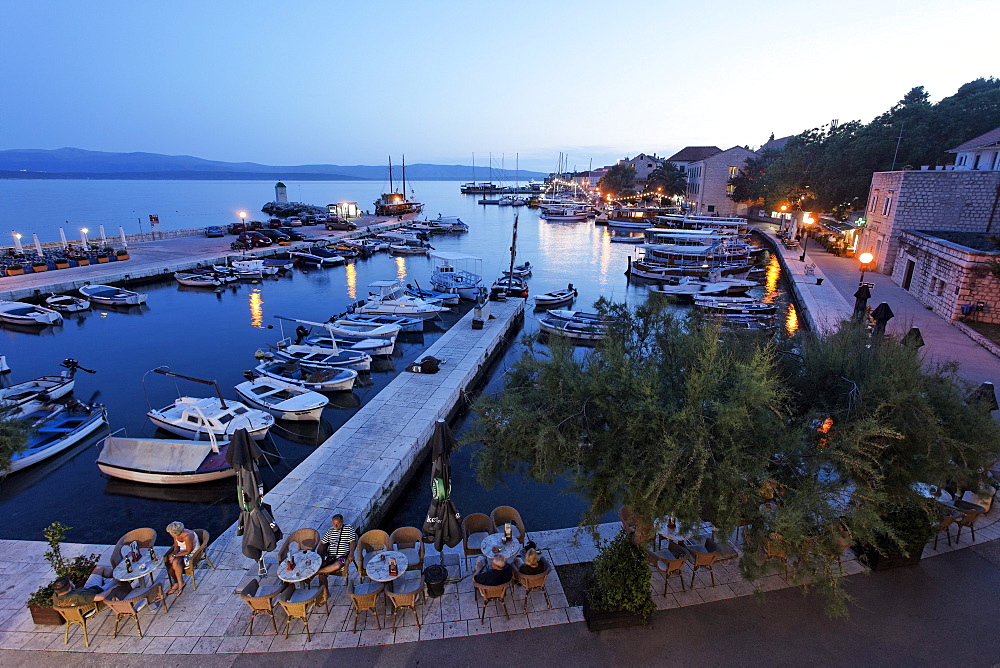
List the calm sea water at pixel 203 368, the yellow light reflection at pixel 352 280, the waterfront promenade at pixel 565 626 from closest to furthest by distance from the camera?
the waterfront promenade at pixel 565 626 < the calm sea water at pixel 203 368 < the yellow light reflection at pixel 352 280

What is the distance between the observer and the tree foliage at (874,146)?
4347 cm

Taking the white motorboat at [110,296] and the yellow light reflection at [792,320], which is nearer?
the yellow light reflection at [792,320]

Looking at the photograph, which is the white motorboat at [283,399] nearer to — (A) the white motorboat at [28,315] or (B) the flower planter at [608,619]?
(B) the flower planter at [608,619]

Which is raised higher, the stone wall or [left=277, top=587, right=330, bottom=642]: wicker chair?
the stone wall

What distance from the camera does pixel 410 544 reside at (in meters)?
8.30

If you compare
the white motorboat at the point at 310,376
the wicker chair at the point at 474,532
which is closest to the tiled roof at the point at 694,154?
the white motorboat at the point at 310,376

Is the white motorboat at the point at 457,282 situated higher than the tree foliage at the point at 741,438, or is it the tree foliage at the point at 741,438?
the tree foliage at the point at 741,438

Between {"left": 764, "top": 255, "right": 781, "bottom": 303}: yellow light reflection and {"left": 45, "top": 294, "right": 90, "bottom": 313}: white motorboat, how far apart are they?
45213mm

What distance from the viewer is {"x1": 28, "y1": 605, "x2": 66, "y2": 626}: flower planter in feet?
22.3

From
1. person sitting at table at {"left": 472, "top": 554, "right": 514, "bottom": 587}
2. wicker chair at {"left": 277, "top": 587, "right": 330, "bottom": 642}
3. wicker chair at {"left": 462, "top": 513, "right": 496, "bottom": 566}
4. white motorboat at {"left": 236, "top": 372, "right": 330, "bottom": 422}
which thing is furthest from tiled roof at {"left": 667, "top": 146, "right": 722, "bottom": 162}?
wicker chair at {"left": 277, "top": 587, "right": 330, "bottom": 642}

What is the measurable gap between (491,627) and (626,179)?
11440 centimetres

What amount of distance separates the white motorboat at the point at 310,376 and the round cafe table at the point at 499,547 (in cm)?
1280

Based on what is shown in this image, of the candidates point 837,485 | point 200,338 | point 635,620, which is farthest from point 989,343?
point 200,338

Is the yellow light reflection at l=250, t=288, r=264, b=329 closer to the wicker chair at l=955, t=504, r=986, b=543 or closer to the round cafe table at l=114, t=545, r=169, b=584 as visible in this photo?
the round cafe table at l=114, t=545, r=169, b=584
